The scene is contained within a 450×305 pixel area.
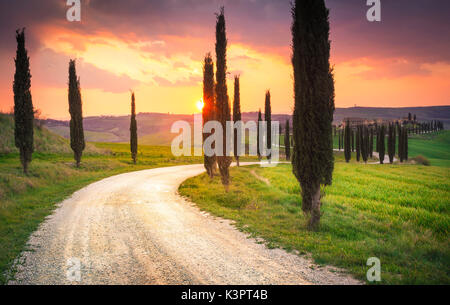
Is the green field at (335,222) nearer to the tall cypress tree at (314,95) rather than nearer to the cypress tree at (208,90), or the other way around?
the tall cypress tree at (314,95)

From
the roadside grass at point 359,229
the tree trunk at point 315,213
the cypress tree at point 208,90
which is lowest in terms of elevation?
the roadside grass at point 359,229

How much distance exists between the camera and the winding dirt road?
17.5 feet

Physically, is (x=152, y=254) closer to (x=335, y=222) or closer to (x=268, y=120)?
(x=335, y=222)

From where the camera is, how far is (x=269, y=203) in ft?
45.1

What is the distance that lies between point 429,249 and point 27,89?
2986 centimetres

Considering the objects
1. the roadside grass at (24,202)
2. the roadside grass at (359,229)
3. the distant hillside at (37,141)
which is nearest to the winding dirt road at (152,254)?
the roadside grass at (24,202)

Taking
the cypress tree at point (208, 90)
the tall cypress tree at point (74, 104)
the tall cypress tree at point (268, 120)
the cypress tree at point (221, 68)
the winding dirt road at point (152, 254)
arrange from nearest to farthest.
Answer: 1. the winding dirt road at point (152, 254)
2. the cypress tree at point (221, 68)
3. the cypress tree at point (208, 90)
4. the tall cypress tree at point (74, 104)
5. the tall cypress tree at point (268, 120)

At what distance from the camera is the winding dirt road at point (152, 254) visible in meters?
5.34

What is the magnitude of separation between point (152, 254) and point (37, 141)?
1817 inches

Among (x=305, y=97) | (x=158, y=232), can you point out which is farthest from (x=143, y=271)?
(x=305, y=97)

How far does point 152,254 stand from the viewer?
262 inches

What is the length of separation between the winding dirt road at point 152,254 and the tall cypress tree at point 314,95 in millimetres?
3252

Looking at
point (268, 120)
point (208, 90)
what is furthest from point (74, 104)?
point (268, 120)
